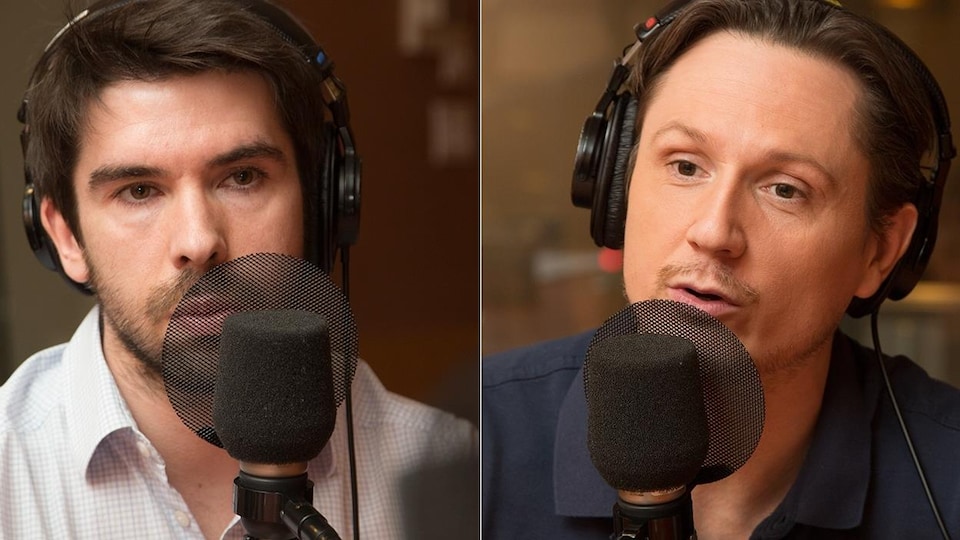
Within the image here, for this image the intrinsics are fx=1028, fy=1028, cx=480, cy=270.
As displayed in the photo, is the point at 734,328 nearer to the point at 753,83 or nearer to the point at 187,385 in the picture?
the point at 753,83

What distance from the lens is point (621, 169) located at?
1.41 metres

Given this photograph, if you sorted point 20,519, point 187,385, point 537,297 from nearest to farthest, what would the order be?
point 187,385 < point 20,519 < point 537,297

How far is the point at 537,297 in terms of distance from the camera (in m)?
1.48

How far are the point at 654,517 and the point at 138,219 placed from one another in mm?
745

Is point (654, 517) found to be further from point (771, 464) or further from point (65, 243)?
point (65, 243)

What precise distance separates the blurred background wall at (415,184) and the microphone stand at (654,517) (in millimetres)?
559

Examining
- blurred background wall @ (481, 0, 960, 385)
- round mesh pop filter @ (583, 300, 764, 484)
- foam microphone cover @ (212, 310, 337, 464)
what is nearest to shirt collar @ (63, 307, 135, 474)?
foam microphone cover @ (212, 310, 337, 464)

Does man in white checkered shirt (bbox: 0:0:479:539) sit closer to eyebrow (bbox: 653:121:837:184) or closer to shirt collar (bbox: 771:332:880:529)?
eyebrow (bbox: 653:121:837:184)

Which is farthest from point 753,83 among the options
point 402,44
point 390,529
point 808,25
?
point 390,529

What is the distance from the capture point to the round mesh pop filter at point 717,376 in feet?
3.30

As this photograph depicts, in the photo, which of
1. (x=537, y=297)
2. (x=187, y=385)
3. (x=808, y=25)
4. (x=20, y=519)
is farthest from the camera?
(x=537, y=297)

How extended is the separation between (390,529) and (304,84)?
625 mm

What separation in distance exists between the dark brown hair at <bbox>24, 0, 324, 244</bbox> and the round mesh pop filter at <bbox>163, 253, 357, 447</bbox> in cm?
30

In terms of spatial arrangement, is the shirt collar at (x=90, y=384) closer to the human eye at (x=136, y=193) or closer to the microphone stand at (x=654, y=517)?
the human eye at (x=136, y=193)
